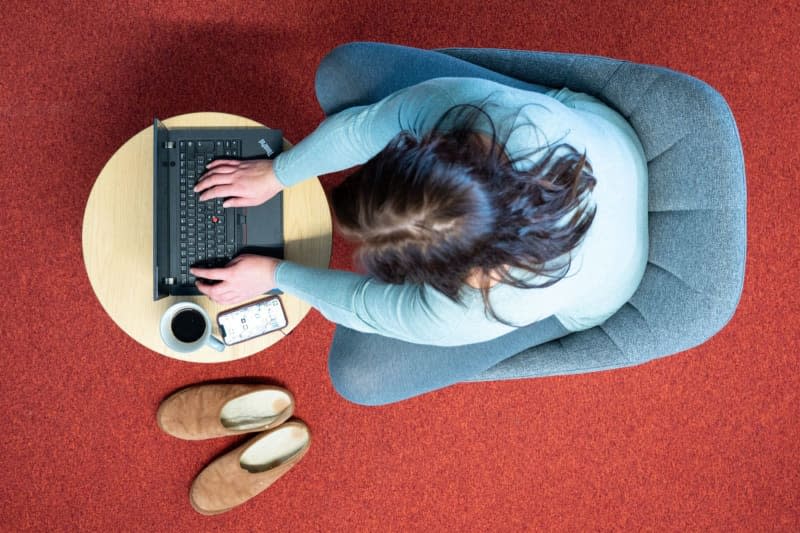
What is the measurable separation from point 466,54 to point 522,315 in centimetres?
53

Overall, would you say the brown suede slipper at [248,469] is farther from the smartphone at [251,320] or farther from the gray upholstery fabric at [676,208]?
the gray upholstery fabric at [676,208]

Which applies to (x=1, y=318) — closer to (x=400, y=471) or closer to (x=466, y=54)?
(x=400, y=471)

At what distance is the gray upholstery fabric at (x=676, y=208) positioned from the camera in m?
0.80

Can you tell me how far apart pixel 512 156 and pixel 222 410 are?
101 centimetres

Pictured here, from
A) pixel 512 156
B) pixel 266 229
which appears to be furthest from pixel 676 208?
pixel 266 229

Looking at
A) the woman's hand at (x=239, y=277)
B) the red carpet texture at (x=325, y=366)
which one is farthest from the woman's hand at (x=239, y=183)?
the red carpet texture at (x=325, y=366)

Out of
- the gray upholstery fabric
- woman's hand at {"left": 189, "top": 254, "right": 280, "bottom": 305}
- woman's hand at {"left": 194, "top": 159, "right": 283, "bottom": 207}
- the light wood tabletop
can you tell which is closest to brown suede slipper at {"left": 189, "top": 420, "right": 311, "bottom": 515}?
the light wood tabletop

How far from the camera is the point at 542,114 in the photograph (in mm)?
711

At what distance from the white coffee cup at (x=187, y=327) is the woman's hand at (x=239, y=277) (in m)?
0.04

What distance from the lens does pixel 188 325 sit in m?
1.02

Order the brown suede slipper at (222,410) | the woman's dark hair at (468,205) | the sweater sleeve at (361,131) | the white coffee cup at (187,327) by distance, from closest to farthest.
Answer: the woman's dark hair at (468,205), the sweater sleeve at (361,131), the white coffee cup at (187,327), the brown suede slipper at (222,410)

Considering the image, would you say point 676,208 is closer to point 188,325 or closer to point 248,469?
point 188,325

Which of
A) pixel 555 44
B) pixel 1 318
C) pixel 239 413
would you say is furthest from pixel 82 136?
pixel 555 44

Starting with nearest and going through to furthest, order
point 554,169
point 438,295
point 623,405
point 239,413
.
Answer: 1. point 554,169
2. point 438,295
3. point 239,413
4. point 623,405
